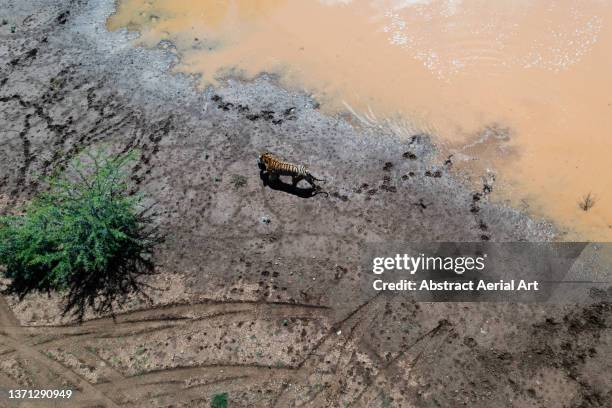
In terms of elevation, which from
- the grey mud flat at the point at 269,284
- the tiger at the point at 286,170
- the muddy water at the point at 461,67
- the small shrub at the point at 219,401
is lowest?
the small shrub at the point at 219,401

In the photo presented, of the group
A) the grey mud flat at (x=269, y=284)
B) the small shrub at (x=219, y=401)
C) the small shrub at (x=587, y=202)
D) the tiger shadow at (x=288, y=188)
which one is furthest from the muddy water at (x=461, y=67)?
the small shrub at (x=219, y=401)

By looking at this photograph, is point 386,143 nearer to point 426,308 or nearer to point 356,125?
point 356,125

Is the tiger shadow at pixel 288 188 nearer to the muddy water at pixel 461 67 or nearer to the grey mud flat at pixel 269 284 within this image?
the grey mud flat at pixel 269 284

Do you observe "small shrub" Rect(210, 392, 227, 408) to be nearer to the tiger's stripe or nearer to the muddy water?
the tiger's stripe

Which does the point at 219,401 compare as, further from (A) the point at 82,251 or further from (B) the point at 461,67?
(B) the point at 461,67

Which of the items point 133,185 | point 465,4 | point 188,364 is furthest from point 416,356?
point 465,4

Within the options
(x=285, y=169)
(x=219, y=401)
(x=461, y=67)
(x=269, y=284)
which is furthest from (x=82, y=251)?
(x=461, y=67)
